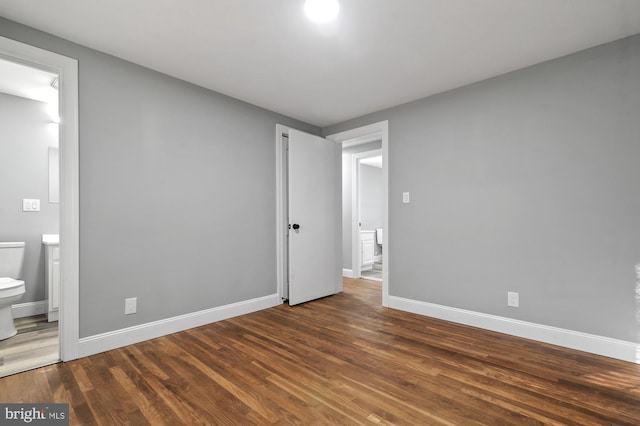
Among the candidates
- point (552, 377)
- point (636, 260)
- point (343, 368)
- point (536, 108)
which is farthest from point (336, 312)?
point (536, 108)

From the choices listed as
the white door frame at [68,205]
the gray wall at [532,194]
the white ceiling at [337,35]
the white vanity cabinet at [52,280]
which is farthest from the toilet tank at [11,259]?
the gray wall at [532,194]

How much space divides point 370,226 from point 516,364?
509 centimetres

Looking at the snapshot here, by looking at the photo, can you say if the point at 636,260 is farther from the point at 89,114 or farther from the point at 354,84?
the point at 89,114

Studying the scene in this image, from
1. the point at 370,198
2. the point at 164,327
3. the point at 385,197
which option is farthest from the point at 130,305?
the point at 370,198

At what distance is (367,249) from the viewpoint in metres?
6.18

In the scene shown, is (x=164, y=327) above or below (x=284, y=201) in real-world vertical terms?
below

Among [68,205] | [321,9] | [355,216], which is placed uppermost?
[321,9]

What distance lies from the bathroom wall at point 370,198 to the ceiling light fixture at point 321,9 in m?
4.95

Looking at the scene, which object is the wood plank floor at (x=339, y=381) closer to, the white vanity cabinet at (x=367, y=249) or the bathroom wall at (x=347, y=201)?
the bathroom wall at (x=347, y=201)

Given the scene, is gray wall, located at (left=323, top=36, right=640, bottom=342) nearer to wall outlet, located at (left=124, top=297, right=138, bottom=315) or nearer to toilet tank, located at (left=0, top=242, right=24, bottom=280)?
wall outlet, located at (left=124, top=297, right=138, bottom=315)

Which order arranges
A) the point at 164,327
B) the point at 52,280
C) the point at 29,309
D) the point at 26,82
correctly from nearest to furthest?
the point at 164,327 → the point at 26,82 → the point at 52,280 → the point at 29,309

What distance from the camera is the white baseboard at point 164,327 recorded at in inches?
89.7

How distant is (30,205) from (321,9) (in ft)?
12.1

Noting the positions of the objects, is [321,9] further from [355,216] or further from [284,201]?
[355,216]
